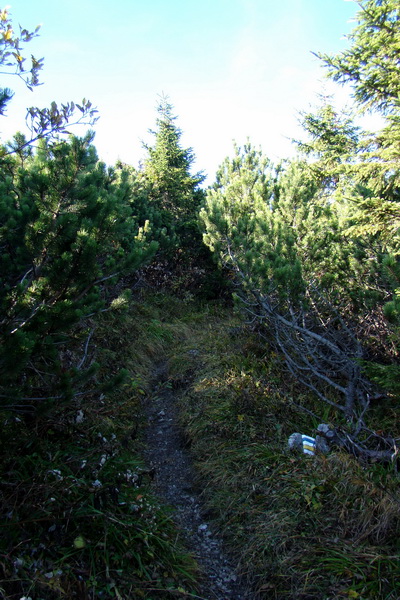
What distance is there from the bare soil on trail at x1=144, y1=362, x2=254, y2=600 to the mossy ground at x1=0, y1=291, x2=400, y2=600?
0.38 ft

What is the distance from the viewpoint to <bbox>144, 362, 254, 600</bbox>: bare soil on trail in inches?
111

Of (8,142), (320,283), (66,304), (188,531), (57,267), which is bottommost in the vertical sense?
(188,531)

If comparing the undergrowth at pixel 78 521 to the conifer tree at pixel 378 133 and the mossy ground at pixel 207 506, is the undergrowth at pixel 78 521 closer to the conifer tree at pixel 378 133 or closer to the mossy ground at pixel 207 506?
the mossy ground at pixel 207 506

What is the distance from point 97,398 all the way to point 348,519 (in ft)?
10.2

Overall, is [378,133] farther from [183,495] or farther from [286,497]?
[183,495]

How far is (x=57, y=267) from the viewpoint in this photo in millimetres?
2562

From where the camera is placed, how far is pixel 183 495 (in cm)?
387

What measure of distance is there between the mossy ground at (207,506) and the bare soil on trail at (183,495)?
117mm

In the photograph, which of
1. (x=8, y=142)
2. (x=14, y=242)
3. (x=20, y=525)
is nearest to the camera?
(x=20, y=525)

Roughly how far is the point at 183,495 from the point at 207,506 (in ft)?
1.21

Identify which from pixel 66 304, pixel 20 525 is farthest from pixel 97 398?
pixel 66 304

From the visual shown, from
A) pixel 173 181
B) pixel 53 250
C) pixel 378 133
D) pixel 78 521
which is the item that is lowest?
pixel 78 521

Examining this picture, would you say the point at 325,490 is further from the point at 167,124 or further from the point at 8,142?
the point at 167,124

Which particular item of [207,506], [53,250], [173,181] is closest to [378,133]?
[53,250]
